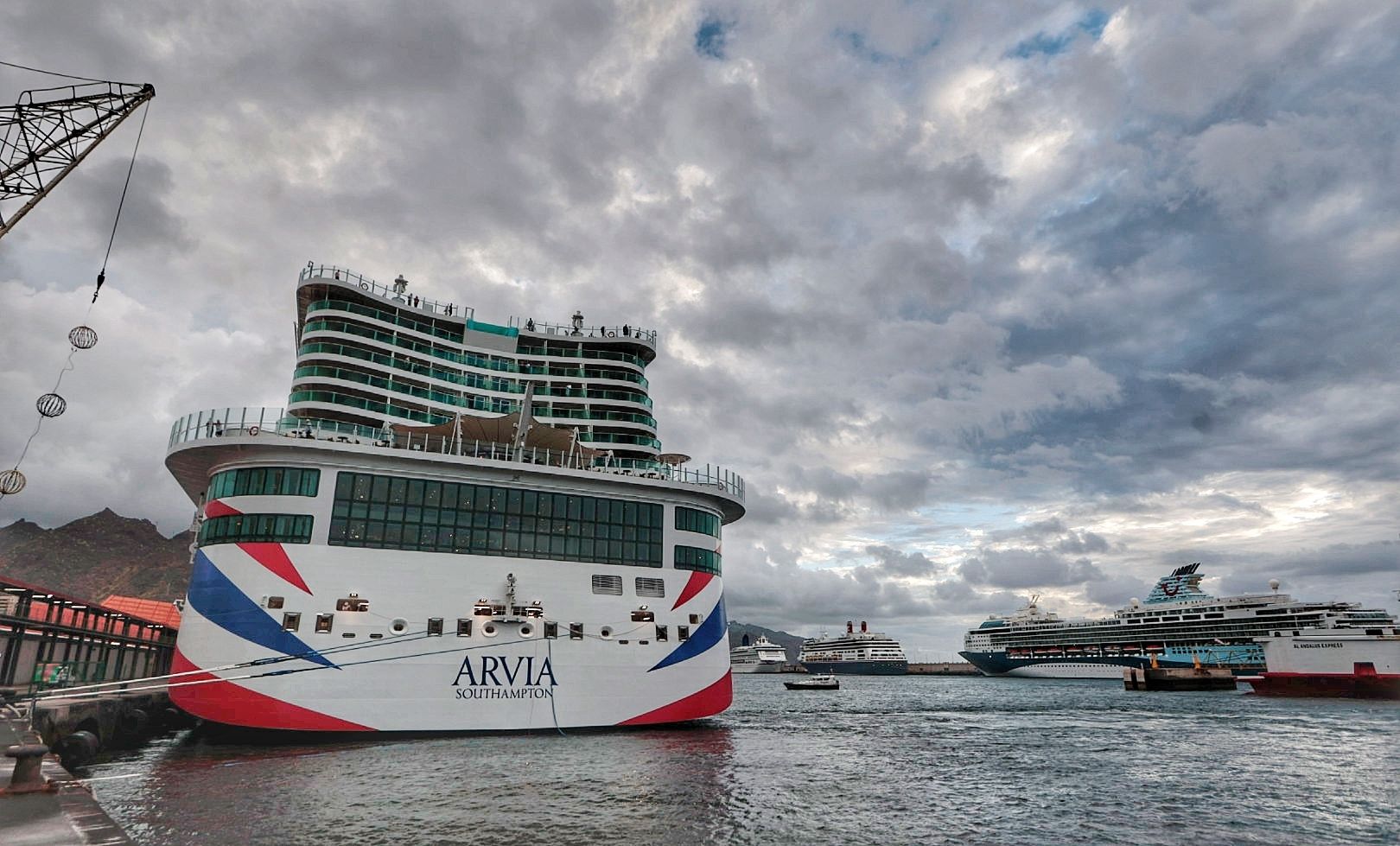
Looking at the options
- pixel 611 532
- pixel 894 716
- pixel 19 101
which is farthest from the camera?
pixel 894 716

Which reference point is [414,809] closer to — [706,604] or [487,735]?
[487,735]

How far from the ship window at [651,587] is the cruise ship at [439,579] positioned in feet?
0.28

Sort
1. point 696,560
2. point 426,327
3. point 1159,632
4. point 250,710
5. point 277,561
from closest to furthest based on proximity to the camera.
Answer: point 250,710 < point 277,561 < point 696,560 < point 426,327 < point 1159,632

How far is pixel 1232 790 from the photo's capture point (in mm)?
24297

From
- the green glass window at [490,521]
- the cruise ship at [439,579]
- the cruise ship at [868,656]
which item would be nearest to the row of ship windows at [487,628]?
the cruise ship at [439,579]

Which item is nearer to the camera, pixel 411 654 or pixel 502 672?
pixel 411 654

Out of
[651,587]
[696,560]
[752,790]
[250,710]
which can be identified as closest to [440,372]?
[651,587]

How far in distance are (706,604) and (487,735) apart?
36.0ft

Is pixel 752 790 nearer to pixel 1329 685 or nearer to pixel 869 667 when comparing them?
pixel 1329 685

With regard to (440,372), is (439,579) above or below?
below

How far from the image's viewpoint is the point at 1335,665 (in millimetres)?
74875

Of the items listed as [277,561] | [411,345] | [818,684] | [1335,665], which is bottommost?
[818,684]

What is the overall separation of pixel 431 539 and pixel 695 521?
39.7 ft

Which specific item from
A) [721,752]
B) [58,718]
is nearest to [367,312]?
[58,718]
